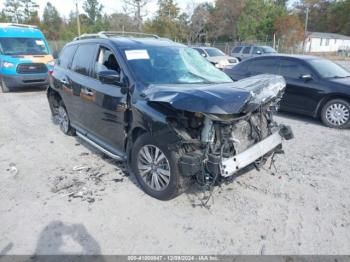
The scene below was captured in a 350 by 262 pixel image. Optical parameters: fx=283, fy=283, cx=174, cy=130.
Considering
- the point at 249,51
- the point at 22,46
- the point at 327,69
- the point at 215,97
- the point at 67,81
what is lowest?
the point at 67,81

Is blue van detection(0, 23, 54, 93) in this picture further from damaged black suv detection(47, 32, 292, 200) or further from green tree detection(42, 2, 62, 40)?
green tree detection(42, 2, 62, 40)

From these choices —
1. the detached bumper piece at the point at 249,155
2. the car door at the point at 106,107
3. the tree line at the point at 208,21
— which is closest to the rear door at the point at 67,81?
the car door at the point at 106,107

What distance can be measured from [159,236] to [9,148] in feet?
12.9

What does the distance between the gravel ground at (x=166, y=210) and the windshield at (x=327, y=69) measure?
8.53 ft

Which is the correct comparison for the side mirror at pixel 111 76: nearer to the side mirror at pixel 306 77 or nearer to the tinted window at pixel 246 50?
the side mirror at pixel 306 77

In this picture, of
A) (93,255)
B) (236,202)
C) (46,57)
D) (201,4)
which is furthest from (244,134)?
(201,4)

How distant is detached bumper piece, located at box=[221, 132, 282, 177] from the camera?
9.78 feet

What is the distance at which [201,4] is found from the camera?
49.1 metres

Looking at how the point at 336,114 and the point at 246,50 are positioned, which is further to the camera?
the point at 246,50

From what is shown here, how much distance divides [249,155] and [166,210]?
1167 millimetres

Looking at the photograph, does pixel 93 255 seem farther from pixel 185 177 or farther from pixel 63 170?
pixel 63 170

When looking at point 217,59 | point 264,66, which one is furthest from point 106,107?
point 217,59

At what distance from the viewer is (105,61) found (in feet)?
14.0

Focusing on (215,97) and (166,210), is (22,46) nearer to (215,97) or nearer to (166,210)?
(166,210)
